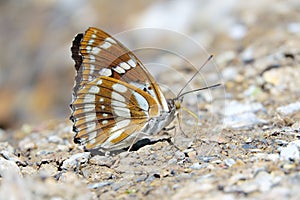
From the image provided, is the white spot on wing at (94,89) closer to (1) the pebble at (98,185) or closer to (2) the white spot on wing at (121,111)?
(2) the white spot on wing at (121,111)

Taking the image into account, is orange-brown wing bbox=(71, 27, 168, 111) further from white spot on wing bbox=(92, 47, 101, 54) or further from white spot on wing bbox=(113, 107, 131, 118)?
white spot on wing bbox=(113, 107, 131, 118)

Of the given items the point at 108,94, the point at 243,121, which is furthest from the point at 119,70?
the point at 243,121

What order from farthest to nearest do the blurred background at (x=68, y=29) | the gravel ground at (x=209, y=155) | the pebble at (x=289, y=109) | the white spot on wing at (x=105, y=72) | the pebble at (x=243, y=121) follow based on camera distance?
the blurred background at (x=68, y=29), the pebble at (x=289, y=109), the pebble at (x=243, y=121), the white spot on wing at (x=105, y=72), the gravel ground at (x=209, y=155)

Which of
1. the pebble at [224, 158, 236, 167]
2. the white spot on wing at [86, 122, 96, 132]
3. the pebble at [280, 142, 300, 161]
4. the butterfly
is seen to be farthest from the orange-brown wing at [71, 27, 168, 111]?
the pebble at [280, 142, 300, 161]

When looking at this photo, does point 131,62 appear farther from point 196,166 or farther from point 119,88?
point 196,166

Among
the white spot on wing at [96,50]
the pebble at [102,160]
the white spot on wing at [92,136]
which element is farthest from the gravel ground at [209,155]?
the white spot on wing at [96,50]

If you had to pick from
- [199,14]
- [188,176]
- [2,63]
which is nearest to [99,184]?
[188,176]
